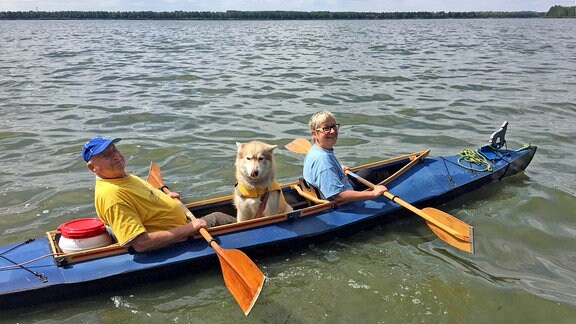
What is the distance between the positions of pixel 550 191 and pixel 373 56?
21.0m

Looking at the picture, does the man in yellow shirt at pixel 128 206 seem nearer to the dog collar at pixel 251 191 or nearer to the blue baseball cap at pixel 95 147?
the blue baseball cap at pixel 95 147

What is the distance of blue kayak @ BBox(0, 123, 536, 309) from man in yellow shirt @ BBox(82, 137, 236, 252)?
32cm

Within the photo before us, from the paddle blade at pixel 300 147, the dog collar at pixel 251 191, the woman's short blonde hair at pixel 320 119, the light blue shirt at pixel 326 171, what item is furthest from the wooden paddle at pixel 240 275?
the paddle blade at pixel 300 147

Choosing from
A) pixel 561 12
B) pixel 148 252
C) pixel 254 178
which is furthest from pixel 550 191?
pixel 561 12

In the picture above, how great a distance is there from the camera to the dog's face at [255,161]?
18.4 ft

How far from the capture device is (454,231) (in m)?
6.32

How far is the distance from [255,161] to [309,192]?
1.81m

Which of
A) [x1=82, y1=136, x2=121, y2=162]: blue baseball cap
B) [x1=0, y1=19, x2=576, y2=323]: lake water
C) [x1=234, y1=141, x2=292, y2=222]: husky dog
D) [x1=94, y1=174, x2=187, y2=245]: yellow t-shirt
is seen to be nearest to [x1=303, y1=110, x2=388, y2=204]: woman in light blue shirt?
[x1=234, y1=141, x2=292, y2=222]: husky dog

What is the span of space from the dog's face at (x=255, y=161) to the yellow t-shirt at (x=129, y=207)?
1069 millimetres

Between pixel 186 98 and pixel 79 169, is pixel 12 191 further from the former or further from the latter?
pixel 186 98

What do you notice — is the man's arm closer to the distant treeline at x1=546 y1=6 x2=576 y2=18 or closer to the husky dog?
the husky dog

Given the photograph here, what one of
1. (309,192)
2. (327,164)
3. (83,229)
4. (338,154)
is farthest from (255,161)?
(338,154)

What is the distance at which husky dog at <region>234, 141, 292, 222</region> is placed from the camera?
5.64 meters

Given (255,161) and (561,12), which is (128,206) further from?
(561,12)
